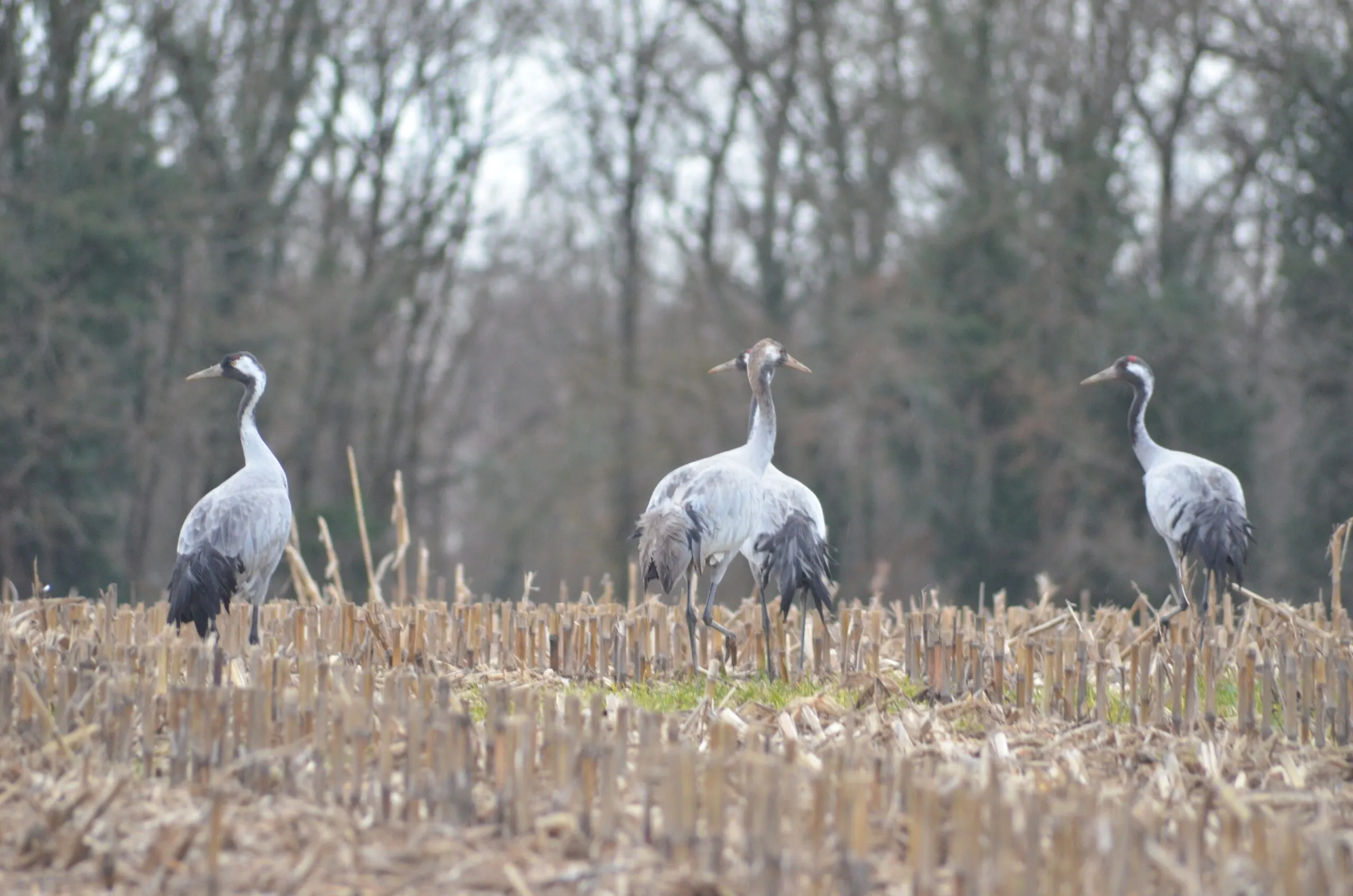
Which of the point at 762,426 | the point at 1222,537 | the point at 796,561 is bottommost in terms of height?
the point at 796,561

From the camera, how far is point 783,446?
21.3m

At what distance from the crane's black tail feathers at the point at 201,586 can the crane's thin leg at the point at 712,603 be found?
2358 mm

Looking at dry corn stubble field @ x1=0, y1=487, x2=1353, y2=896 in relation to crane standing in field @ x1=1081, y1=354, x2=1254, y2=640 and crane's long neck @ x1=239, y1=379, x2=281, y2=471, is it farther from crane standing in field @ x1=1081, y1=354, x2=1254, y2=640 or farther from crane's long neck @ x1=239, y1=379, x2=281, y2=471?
crane standing in field @ x1=1081, y1=354, x2=1254, y2=640

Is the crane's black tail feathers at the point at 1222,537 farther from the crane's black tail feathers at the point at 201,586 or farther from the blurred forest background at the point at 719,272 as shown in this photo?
the blurred forest background at the point at 719,272

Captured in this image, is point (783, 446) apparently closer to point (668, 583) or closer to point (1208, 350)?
point (1208, 350)

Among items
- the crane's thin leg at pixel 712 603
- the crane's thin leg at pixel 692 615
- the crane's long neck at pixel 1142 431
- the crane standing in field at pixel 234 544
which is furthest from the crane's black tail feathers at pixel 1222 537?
the crane standing in field at pixel 234 544

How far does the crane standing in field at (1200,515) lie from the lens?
360 inches

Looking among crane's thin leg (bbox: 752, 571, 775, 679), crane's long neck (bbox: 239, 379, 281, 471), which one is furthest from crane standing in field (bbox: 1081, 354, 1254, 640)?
crane's long neck (bbox: 239, 379, 281, 471)

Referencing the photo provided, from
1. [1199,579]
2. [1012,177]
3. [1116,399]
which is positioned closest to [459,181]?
[1012,177]

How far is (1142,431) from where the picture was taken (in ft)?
34.2

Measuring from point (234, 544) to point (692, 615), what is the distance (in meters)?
2.31

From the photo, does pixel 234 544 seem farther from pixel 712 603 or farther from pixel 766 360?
pixel 766 360

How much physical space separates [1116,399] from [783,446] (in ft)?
15.1

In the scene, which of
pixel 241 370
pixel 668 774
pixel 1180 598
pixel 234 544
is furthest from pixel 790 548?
pixel 668 774
